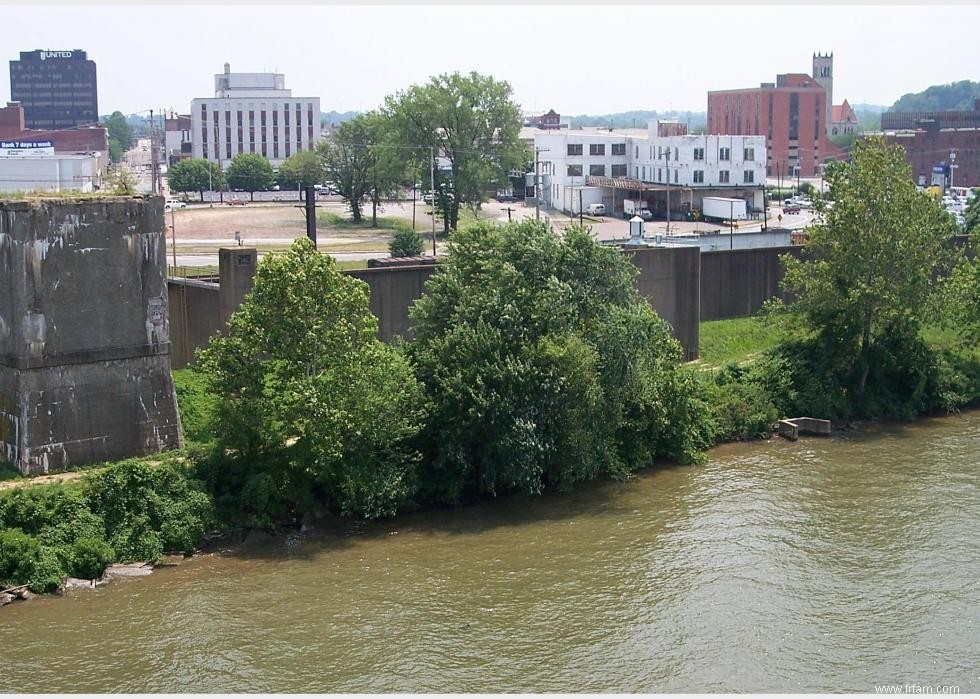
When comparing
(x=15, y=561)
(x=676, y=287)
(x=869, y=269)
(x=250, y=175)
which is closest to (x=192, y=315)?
(x=15, y=561)

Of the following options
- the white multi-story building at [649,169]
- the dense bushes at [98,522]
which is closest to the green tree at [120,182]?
the dense bushes at [98,522]

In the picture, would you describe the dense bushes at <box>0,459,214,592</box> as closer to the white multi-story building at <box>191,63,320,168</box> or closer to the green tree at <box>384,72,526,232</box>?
the green tree at <box>384,72,526,232</box>

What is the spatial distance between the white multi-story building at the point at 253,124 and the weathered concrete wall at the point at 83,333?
96.1 m

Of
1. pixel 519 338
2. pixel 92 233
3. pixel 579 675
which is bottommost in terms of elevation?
pixel 579 675

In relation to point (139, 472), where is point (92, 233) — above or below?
above

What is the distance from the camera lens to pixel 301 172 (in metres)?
86.2

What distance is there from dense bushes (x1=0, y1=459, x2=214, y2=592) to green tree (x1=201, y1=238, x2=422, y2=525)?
1.10m

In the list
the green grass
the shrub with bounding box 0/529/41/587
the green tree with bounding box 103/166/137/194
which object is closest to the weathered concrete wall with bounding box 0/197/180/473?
the green tree with bounding box 103/166/137/194

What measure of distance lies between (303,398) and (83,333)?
15.3ft

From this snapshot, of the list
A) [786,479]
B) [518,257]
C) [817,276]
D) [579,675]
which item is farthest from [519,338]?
[817,276]

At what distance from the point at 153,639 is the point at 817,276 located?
68.7ft

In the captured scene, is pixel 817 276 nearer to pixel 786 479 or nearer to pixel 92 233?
pixel 786 479

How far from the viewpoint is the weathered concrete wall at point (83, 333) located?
23.5 meters

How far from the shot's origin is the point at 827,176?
113 feet
